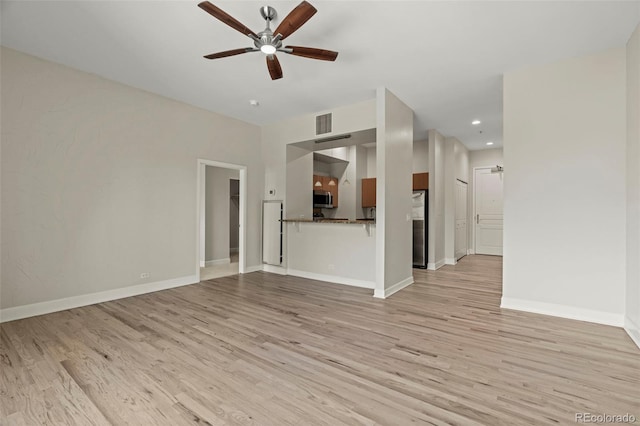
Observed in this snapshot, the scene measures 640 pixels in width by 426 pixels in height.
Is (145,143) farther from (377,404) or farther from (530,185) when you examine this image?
(530,185)

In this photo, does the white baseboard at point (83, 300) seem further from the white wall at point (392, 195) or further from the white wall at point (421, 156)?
the white wall at point (421, 156)

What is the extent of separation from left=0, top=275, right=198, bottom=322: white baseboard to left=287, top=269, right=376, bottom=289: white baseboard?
1.92m

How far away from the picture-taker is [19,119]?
3400 mm

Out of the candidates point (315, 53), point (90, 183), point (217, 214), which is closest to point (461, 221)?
point (217, 214)

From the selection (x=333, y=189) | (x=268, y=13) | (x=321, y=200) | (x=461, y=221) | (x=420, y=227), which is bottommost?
(x=420, y=227)

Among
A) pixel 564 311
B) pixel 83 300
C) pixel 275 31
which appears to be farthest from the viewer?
pixel 83 300

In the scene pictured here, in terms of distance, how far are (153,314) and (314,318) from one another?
1916mm

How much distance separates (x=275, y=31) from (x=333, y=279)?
3.91 m

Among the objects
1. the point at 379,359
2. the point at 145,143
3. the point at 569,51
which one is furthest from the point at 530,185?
the point at 145,143

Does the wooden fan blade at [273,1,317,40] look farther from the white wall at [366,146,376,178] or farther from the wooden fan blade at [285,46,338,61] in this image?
the white wall at [366,146,376,178]

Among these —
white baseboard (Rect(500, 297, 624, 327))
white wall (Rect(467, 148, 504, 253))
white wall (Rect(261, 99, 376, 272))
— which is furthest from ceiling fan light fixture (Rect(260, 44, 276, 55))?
white wall (Rect(467, 148, 504, 253))

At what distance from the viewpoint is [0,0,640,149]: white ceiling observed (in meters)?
2.70

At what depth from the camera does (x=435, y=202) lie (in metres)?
6.66

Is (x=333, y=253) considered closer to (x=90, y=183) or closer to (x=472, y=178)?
(x=90, y=183)
